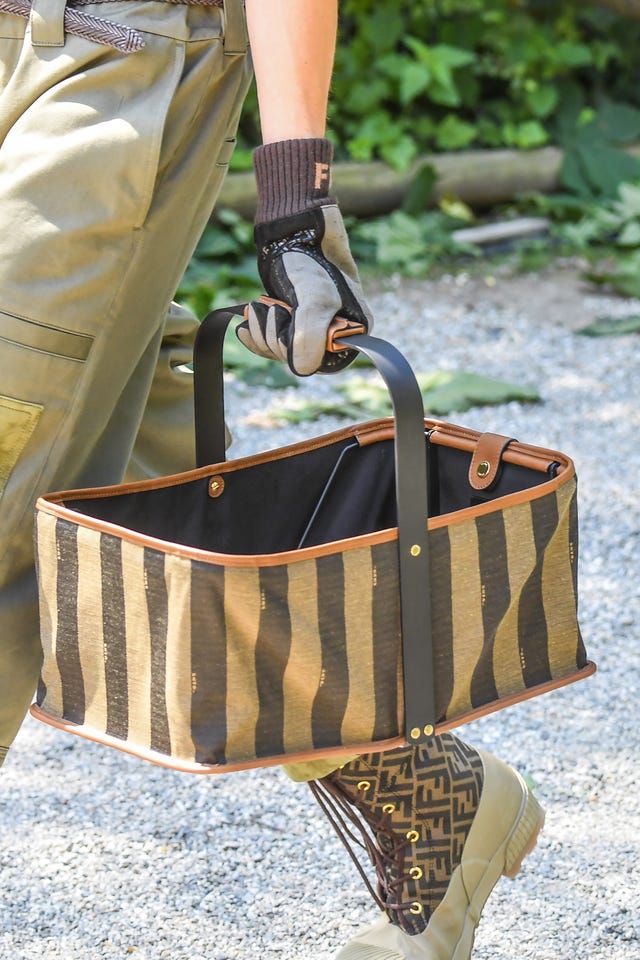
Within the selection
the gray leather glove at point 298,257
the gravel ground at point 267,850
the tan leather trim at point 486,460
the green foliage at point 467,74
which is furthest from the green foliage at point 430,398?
the gray leather glove at point 298,257

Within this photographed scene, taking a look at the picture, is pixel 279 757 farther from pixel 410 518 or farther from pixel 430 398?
pixel 430 398

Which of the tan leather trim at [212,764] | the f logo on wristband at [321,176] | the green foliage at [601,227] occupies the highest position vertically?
the f logo on wristband at [321,176]

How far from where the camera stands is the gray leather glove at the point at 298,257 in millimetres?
1224

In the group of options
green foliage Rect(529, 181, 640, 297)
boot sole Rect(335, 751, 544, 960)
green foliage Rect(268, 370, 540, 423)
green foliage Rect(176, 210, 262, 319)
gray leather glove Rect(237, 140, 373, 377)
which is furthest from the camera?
green foliage Rect(529, 181, 640, 297)

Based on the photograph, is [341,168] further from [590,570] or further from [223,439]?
[223,439]

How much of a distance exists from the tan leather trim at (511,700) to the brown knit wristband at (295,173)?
1.78ft

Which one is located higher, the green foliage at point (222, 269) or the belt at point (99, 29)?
the belt at point (99, 29)

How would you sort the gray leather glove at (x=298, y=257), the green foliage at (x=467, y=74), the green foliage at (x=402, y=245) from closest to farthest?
the gray leather glove at (x=298, y=257) < the green foliage at (x=402, y=245) < the green foliage at (x=467, y=74)

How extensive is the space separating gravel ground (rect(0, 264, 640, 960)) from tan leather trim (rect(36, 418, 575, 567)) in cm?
60

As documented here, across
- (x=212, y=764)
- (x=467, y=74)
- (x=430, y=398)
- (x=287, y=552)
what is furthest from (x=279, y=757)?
(x=467, y=74)

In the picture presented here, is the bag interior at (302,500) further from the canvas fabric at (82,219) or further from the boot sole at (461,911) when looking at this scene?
the boot sole at (461,911)

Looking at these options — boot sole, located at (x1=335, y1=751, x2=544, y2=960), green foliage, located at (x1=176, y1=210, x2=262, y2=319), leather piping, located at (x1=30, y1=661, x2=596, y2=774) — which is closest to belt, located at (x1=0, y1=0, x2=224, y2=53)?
leather piping, located at (x1=30, y1=661, x2=596, y2=774)

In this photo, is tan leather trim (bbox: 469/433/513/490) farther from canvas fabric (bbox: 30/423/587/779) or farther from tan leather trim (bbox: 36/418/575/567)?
canvas fabric (bbox: 30/423/587/779)

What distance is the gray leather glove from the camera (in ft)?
4.01
